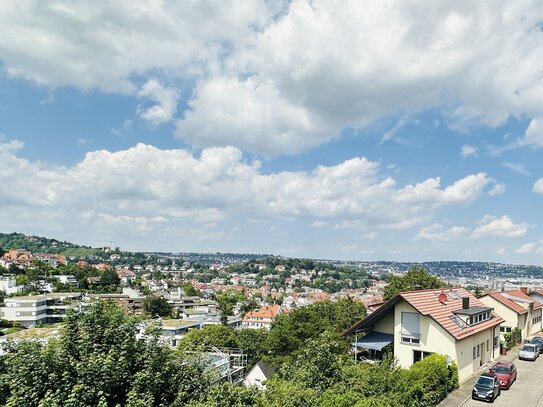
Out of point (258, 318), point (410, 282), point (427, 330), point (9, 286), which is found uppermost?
point (410, 282)

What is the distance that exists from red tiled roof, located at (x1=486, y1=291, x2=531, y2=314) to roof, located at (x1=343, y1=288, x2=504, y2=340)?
604 inches

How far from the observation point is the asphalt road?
78.7 feet

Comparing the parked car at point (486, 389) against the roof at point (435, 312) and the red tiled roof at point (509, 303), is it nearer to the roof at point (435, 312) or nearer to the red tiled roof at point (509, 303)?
the roof at point (435, 312)

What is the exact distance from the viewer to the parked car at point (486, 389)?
78.8 ft

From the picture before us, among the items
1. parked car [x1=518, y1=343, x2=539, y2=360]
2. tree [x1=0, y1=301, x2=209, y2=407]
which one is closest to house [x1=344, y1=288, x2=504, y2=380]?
parked car [x1=518, y1=343, x2=539, y2=360]

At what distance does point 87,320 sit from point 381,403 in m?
11.2

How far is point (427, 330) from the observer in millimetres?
28703

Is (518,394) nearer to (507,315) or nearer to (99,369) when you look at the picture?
(507,315)

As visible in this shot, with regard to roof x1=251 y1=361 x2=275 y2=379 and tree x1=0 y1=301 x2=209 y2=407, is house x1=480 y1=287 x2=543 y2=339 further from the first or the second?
tree x1=0 y1=301 x2=209 y2=407

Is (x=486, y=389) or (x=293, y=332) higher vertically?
(x=486, y=389)

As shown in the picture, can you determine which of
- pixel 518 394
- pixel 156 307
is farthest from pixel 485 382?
pixel 156 307

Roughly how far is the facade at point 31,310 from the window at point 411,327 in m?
86.9

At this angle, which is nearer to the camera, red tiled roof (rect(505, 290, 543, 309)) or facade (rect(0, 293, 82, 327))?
red tiled roof (rect(505, 290, 543, 309))

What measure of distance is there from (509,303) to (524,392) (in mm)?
25038
